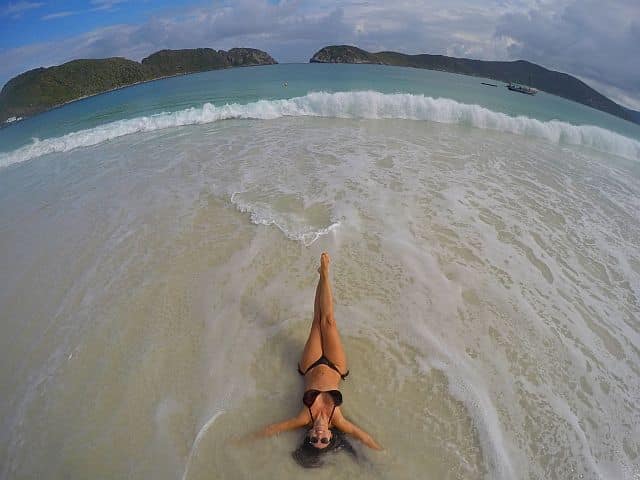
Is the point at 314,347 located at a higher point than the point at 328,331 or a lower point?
lower

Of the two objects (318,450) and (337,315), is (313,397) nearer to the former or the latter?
(318,450)

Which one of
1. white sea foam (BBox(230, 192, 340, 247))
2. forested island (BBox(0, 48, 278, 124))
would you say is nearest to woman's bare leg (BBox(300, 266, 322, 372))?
white sea foam (BBox(230, 192, 340, 247))

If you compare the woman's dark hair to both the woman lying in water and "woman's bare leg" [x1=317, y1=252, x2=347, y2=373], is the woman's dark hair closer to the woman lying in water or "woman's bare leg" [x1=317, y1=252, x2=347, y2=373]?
the woman lying in water

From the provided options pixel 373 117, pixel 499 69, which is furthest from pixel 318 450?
pixel 499 69

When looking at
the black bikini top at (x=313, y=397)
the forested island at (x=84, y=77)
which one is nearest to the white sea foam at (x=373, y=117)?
the black bikini top at (x=313, y=397)

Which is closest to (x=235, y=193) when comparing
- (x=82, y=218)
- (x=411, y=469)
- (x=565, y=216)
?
(x=82, y=218)

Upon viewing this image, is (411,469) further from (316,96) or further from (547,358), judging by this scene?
(316,96)
